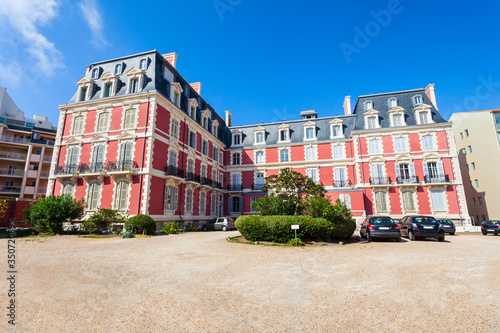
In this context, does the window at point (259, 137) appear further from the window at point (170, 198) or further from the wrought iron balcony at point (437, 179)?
the wrought iron balcony at point (437, 179)

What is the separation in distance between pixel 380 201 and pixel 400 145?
6.35 m

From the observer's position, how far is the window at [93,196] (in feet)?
61.6

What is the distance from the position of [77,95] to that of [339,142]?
26.8 m

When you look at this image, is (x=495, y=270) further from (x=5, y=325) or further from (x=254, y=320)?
(x=5, y=325)

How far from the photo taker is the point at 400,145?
26344 millimetres

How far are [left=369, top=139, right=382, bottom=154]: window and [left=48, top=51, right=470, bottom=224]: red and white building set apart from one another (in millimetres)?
96

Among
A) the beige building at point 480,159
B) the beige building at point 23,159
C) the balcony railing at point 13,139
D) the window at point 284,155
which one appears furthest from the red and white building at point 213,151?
the balcony railing at point 13,139

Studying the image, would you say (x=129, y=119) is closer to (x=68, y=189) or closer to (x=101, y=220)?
(x=68, y=189)

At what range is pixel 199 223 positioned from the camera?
24.0 metres

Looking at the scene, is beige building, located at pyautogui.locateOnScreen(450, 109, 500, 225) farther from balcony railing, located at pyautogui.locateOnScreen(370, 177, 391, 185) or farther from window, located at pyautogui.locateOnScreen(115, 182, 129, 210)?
window, located at pyautogui.locateOnScreen(115, 182, 129, 210)

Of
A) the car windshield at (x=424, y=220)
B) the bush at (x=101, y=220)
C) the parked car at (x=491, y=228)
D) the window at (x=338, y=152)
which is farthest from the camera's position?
the window at (x=338, y=152)

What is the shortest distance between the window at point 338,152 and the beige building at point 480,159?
54.6ft

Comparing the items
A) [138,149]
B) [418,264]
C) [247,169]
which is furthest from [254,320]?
[247,169]

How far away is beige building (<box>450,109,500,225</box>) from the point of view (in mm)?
28016
